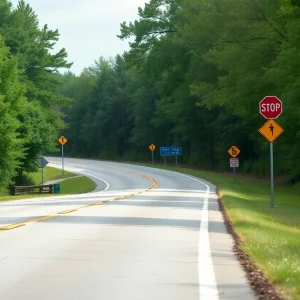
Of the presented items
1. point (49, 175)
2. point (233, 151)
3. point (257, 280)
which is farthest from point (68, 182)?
point (257, 280)

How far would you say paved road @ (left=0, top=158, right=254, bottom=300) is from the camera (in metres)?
9.73

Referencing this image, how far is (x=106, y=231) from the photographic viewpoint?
17781 mm

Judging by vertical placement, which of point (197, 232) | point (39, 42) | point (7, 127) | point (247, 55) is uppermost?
point (39, 42)

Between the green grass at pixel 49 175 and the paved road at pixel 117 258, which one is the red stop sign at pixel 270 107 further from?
the green grass at pixel 49 175

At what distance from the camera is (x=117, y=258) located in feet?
42.4

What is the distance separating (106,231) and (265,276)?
24.6 ft

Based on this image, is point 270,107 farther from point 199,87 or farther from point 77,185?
point 77,185

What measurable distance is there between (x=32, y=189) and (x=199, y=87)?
14018 millimetres

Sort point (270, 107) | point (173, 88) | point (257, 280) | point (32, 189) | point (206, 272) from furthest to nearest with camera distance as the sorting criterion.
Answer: point (173, 88) → point (32, 189) → point (270, 107) → point (206, 272) → point (257, 280)

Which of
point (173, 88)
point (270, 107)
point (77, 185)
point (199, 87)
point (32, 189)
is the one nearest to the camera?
point (270, 107)

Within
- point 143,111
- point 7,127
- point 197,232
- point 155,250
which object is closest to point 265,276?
point 155,250

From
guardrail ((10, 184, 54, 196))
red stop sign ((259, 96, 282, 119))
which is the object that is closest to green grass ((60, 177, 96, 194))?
guardrail ((10, 184, 54, 196))

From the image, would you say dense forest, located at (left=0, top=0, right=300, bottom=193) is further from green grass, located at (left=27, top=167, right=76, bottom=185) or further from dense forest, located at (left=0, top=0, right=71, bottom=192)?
green grass, located at (left=27, top=167, right=76, bottom=185)

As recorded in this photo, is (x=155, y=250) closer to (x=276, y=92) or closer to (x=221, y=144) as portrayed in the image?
(x=276, y=92)
